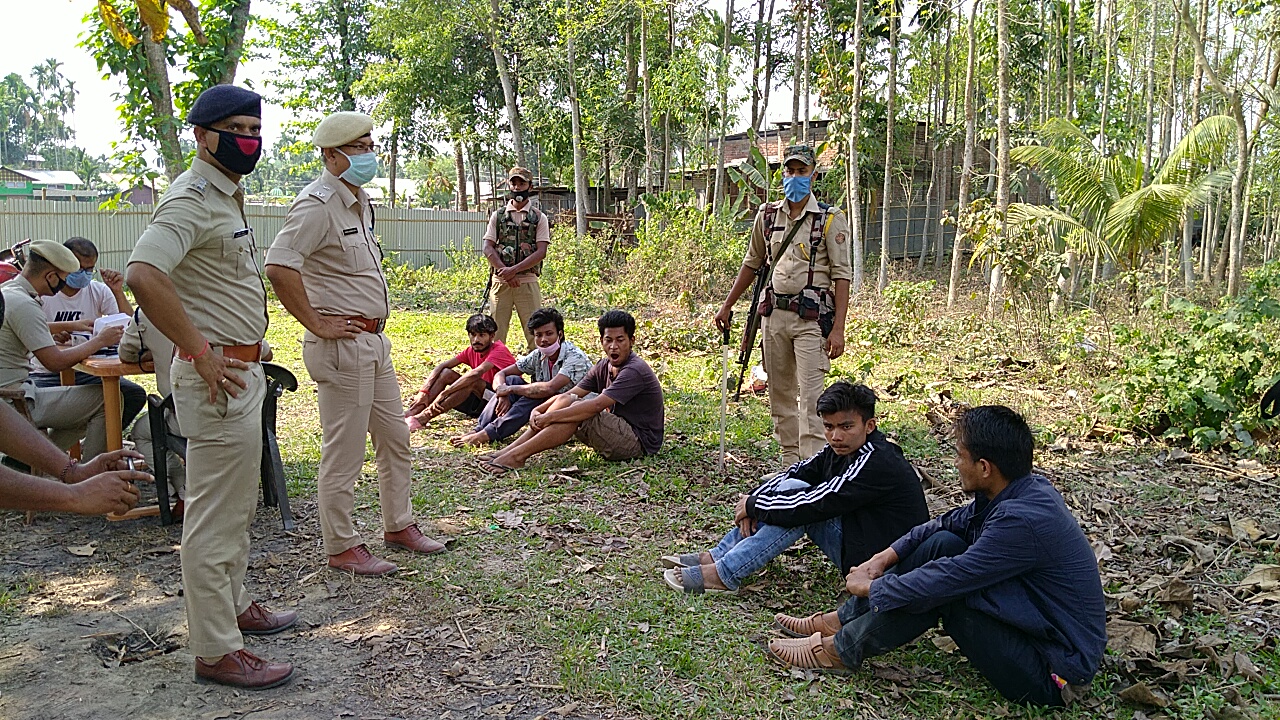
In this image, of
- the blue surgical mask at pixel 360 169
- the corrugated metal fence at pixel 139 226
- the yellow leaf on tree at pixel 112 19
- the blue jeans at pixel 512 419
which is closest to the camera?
the blue surgical mask at pixel 360 169

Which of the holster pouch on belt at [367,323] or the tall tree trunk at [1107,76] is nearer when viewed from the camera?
the holster pouch on belt at [367,323]

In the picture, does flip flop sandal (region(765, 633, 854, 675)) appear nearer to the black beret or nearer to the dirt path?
the dirt path

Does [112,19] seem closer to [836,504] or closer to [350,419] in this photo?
[350,419]

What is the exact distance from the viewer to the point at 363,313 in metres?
4.46

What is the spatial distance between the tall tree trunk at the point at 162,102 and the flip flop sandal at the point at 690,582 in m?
8.68

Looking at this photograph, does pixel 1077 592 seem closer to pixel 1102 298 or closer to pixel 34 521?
pixel 34 521

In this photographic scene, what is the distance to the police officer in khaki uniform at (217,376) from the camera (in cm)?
338

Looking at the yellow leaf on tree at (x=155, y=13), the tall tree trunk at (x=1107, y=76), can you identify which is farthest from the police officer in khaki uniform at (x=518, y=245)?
the tall tree trunk at (x=1107, y=76)

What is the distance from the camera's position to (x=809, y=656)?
3.79 meters

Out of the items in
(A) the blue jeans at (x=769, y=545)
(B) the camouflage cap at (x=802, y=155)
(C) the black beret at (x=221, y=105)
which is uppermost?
(C) the black beret at (x=221, y=105)

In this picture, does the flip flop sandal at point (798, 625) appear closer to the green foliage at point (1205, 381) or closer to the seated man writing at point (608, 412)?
the seated man writing at point (608, 412)

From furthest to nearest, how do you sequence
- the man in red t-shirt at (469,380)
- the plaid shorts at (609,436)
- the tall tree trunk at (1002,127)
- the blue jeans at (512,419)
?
the tall tree trunk at (1002,127) < the man in red t-shirt at (469,380) < the blue jeans at (512,419) < the plaid shorts at (609,436)

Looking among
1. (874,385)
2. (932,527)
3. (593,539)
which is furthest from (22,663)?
(874,385)

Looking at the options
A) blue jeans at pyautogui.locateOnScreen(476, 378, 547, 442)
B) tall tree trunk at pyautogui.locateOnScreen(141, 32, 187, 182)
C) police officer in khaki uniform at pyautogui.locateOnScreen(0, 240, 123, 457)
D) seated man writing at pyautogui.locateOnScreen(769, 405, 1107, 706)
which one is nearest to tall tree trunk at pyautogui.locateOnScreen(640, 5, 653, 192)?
tall tree trunk at pyautogui.locateOnScreen(141, 32, 187, 182)
